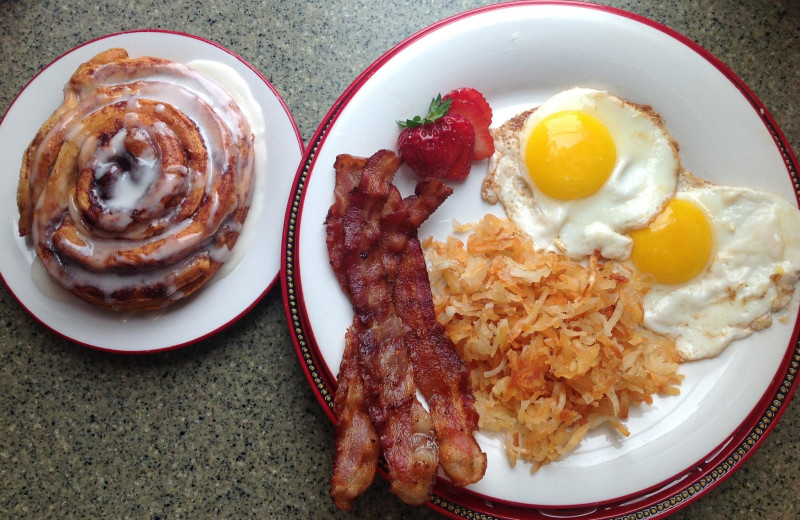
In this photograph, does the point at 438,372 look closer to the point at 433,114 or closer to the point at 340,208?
the point at 340,208

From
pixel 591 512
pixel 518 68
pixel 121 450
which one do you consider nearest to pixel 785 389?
pixel 591 512

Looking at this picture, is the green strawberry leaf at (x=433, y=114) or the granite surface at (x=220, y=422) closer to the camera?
the green strawberry leaf at (x=433, y=114)

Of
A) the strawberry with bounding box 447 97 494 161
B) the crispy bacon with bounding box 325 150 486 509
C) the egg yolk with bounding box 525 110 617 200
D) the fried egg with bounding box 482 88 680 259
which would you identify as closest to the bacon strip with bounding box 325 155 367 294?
the crispy bacon with bounding box 325 150 486 509

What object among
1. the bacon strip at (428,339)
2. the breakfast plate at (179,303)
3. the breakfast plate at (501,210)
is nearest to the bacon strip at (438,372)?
the bacon strip at (428,339)

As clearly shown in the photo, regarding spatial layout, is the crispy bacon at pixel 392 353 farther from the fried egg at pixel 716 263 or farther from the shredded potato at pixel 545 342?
the fried egg at pixel 716 263

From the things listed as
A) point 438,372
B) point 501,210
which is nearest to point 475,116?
point 501,210

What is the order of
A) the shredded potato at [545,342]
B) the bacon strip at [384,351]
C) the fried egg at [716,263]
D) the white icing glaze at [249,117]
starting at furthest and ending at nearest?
1. the white icing glaze at [249,117]
2. the fried egg at [716,263]
3. the shredded potato at [545,342]
4. the bacon strip at [384,351]

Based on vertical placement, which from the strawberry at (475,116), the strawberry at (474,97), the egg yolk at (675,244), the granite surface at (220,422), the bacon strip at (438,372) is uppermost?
the strawberry at (474,97)
